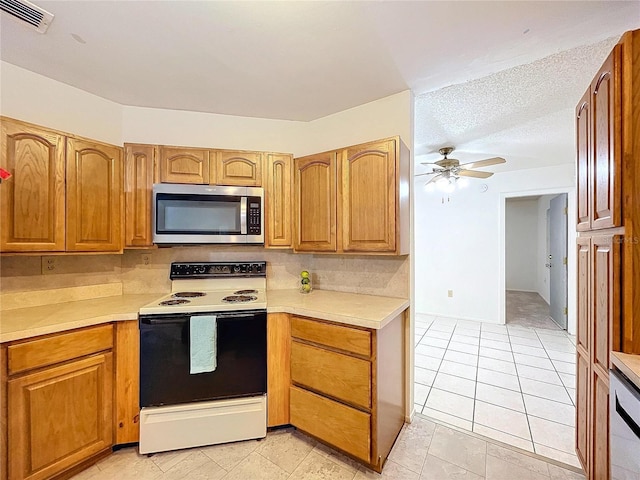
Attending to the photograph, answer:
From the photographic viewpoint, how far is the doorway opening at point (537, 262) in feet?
13.6

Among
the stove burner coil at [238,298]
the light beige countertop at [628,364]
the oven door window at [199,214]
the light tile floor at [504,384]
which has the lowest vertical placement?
the light tile floor at [504,384]

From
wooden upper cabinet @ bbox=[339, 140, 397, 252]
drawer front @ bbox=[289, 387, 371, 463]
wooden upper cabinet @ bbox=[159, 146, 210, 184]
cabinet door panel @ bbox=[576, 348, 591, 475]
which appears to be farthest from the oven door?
cabinet door panel @ bbox=[576, 348, 591, 475]

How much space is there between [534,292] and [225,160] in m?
7.91

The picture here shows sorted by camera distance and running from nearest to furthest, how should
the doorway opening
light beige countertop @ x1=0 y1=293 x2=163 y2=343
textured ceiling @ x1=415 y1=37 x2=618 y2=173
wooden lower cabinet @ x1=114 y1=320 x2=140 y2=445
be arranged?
light beige countertop @ x1=0 y1=293 x2=163 y2=343, wooden lower cabinet @ x1=114 y1=320 x2=140 y2=445, textured ceiling @ x1=415 y1=37 x2=618 y2=173, the doorway opening

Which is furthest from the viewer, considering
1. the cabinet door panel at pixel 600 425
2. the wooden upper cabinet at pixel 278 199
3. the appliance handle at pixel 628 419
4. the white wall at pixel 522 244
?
the white wall at pixel 522 244

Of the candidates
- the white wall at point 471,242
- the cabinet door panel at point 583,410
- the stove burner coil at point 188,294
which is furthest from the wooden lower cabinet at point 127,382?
the white wall at point 471,242

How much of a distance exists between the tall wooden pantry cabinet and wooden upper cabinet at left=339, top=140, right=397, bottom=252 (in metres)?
0.96

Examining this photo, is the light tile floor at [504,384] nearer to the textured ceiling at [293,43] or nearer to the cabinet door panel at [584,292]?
the cabinet door panel at [584,292]

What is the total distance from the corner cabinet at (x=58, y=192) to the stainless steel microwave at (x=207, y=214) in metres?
0.31

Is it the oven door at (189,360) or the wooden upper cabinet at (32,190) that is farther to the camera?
the oven door at (189,360)

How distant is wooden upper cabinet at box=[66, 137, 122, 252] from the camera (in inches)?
70.0

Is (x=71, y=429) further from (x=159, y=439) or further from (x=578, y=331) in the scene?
(x=578, y=331)

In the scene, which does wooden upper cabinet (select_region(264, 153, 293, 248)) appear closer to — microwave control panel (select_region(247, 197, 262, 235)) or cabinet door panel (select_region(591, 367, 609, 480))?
microwave control panel (select_region(247, 197, 262, 235))

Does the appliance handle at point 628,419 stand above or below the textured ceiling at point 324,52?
below
